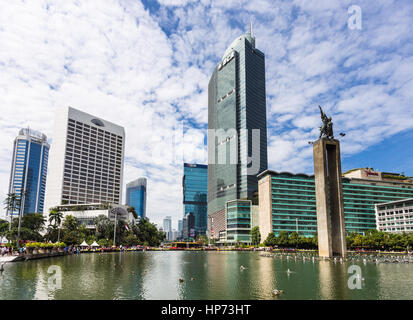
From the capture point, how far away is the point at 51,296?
26625 millimetres

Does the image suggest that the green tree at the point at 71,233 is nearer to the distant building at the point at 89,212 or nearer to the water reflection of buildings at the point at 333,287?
the distant building at the point at 89,212

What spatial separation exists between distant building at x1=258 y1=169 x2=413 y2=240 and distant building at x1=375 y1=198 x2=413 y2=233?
7389 millimetres

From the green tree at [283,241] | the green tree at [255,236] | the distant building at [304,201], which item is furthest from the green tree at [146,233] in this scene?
the distant building at [304,201]

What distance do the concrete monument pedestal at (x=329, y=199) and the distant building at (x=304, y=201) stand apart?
100 m

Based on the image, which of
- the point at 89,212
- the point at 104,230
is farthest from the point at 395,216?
the point at 89,212

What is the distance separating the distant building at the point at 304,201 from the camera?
177625 millimetres

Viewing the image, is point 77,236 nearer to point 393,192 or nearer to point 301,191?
point 301,191

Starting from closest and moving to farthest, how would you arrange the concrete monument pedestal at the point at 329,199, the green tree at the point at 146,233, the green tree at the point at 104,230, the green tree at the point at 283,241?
1. the concrete monument pedestal at the point at 329,199
2. the green tree at the point at 104,230
3. the green tree at the point at 283,241
4. the green tree at the point at 146,233

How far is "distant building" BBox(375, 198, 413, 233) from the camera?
15288 cm

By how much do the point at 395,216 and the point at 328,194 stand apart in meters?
114

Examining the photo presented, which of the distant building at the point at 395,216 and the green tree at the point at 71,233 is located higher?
the distant building at the point at 395,216

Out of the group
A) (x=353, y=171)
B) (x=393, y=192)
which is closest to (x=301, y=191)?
(x=353, y=171)

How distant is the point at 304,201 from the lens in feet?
603

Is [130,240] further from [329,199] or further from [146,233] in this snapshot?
[329,199]
